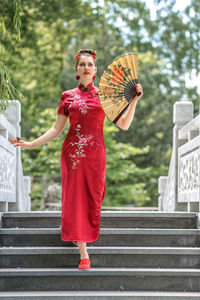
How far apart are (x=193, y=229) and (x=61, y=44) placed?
1530 centimetres

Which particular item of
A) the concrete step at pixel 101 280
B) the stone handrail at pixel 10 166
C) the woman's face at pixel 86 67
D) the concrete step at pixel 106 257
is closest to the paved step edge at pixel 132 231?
the concrete step at pixel 106 257

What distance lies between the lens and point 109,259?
4191 mm

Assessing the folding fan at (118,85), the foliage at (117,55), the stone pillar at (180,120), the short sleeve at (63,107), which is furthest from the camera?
the foliage at (117,55)

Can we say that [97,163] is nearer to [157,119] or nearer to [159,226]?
[159,226]

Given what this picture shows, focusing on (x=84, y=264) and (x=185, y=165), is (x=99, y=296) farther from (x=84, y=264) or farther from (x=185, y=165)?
(x=185, y=165)

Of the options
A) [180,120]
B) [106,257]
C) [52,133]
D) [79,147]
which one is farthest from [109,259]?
[180,120]

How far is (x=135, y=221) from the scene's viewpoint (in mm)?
4738

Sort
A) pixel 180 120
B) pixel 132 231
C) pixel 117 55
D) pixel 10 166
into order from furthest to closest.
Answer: pixel 117 55, pixel 180 120, pixel 10 166, pixel 132 231

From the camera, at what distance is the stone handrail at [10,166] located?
5.06 m

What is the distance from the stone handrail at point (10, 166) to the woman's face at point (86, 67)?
4.16 ft

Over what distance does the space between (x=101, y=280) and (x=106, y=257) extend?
11.2 inches

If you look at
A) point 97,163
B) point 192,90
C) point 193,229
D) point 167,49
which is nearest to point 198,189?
point 193,229

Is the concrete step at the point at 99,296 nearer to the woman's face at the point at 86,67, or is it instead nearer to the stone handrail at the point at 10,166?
the stone handrail at the point at 10,166

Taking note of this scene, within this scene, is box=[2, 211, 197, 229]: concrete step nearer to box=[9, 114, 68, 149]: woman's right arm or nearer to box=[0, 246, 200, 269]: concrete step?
box=[0, 246, 200, 269]: concrete step
